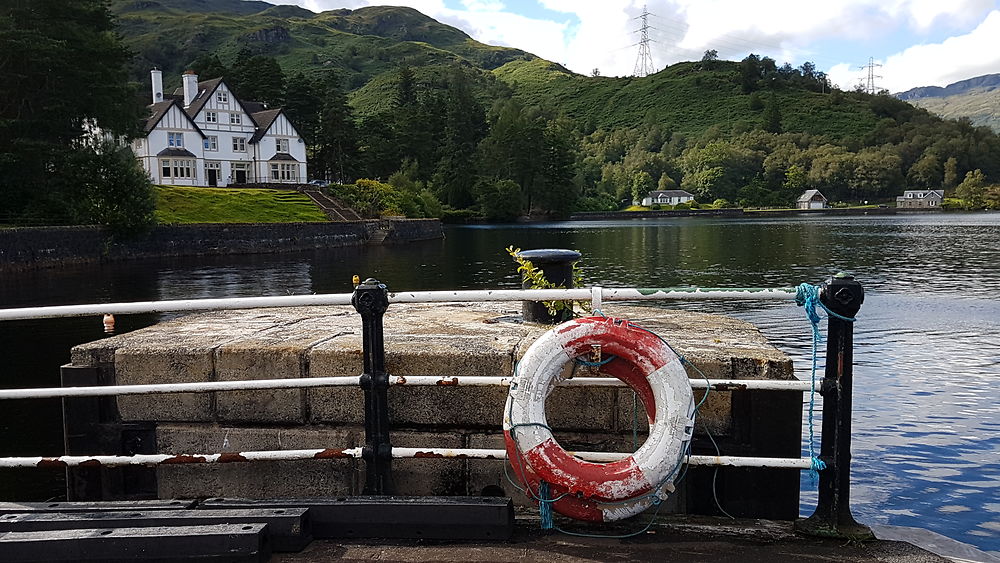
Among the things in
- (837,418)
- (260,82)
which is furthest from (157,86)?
(837,418)

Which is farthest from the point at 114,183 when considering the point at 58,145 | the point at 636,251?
the point at 636,251

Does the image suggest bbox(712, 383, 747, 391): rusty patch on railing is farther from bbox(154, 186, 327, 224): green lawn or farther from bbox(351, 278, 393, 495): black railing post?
bbox(154, 186, 327, 224): green lawn

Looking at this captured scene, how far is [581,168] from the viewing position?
182500 mm

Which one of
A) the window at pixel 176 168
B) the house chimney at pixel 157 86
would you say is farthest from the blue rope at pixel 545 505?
the house chimney at pixel 157 86

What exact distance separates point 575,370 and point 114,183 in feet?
169

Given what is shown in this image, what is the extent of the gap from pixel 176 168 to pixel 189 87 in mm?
11605

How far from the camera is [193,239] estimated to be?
52562 millimetres

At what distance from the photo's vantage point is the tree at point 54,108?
1842 inches

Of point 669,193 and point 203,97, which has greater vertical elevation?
point 203,97

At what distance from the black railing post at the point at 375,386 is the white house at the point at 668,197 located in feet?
556

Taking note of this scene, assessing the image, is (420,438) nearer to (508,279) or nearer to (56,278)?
(508,279)

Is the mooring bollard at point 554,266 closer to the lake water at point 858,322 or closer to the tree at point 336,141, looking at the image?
the lake water at point 858,322

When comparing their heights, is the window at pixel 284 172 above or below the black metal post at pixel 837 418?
above

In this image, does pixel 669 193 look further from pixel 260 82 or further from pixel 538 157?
pixel 260 82
